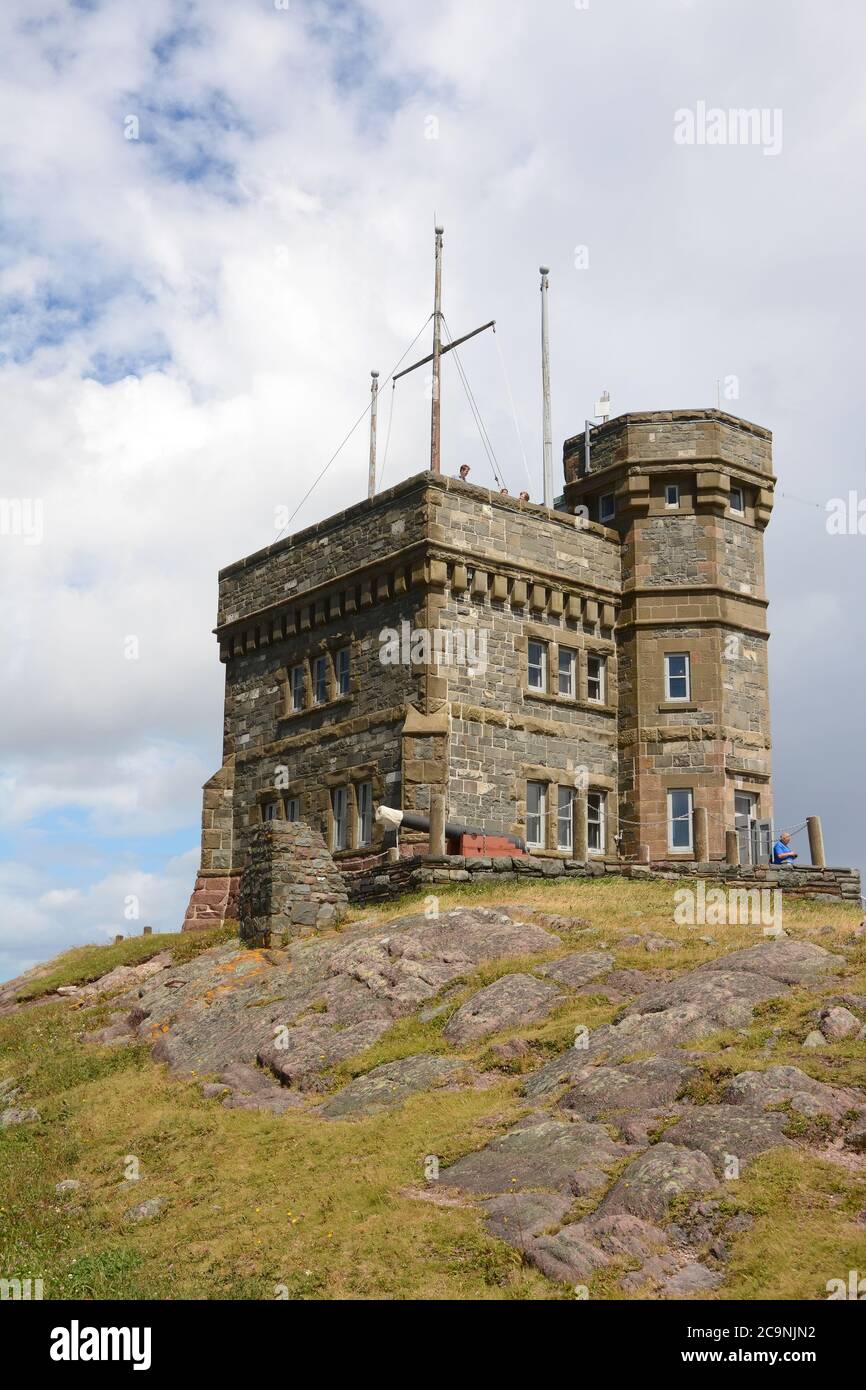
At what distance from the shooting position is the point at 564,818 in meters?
34.8

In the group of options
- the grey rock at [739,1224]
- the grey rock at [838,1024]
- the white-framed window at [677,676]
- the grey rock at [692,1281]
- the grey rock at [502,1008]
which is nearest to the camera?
the grey rock at [692,1281]

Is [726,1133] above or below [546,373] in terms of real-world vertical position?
below

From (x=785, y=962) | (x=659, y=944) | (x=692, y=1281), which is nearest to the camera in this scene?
(x=692, y=1281)

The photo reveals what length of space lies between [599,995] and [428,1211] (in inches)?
241

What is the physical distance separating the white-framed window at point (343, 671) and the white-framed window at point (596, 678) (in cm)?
633

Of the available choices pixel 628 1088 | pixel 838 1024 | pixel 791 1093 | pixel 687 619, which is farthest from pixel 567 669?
pixel 791 1093

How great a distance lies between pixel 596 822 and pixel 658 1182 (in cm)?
2234

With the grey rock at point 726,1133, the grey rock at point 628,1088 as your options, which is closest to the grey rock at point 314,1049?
the grey rock at point 628,1088

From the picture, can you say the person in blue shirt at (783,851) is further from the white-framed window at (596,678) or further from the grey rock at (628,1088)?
the grey rock at (628,1088)

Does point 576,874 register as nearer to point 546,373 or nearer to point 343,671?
point 343,671

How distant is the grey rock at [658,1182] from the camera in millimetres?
13080

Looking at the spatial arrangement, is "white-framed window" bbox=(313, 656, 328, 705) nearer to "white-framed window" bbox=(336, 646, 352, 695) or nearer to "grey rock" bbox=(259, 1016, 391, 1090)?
"white-framed window" bbox=(336, 646, 352, 695)
